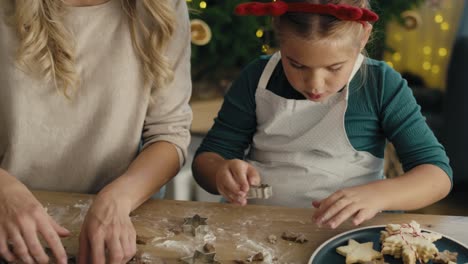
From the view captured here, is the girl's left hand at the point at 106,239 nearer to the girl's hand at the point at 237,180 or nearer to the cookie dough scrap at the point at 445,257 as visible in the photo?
the girl's hand at the point at 237,180

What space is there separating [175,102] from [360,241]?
1.97 ft

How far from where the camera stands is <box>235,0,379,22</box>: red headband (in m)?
1.23

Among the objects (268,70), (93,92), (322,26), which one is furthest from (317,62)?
(93,92)

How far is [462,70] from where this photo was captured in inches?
124

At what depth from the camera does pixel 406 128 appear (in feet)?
4.77

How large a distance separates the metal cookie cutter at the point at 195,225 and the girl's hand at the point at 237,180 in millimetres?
82

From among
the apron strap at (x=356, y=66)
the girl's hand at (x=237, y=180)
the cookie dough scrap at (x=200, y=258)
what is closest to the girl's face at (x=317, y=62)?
the apron strap at (x=356, y=66)

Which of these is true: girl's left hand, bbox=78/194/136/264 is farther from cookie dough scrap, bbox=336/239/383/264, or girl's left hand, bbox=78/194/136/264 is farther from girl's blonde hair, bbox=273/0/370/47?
girl's blonde hair, bbox=273/0/370/47

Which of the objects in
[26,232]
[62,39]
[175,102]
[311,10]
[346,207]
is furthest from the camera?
[175,102]

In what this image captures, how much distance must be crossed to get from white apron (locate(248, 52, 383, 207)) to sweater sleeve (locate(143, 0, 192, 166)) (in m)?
0.21

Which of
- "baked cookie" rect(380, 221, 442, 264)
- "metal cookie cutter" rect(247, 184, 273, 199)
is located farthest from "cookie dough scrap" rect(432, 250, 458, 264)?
"metal cookie cutter" rect(247, 184, 273, 199)

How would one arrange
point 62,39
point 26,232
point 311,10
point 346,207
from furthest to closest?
point 62,39
point 311,10
point 346,207
point 26,232

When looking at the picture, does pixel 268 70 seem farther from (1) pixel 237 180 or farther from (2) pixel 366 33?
(1) pixel 237 180

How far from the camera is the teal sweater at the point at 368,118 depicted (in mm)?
1447
